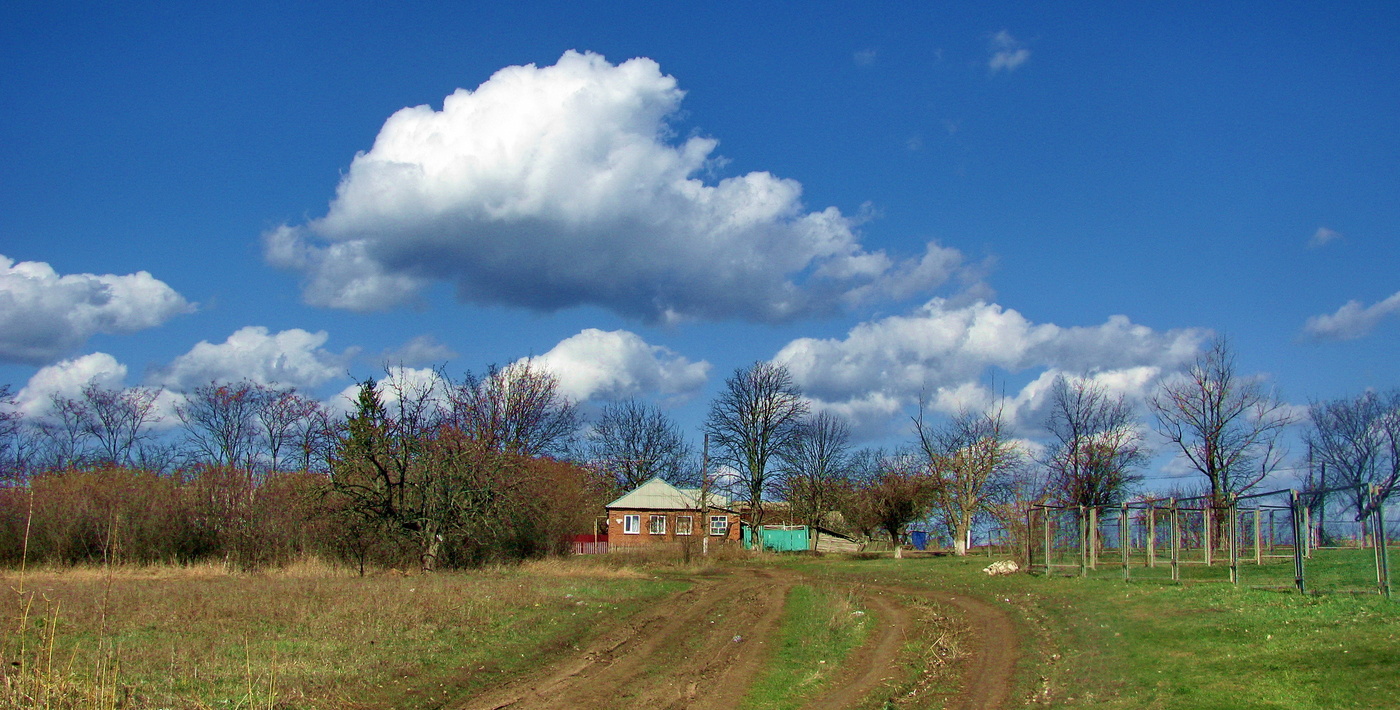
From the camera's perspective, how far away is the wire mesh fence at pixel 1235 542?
18.0m

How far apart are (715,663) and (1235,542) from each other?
1401 cm

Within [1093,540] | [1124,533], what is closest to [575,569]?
[1093,540]

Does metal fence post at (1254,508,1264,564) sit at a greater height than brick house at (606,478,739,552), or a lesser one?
greater

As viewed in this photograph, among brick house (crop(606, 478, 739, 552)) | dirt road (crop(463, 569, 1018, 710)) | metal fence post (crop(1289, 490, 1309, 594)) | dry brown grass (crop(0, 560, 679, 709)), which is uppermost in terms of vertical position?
metal fence post (crop(1289, 490, 1309, 594))

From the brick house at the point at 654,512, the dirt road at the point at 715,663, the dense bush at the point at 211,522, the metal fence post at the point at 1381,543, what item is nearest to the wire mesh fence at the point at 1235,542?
the metal fence post at the point at 1381,543

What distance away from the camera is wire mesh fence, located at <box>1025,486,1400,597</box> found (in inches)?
709

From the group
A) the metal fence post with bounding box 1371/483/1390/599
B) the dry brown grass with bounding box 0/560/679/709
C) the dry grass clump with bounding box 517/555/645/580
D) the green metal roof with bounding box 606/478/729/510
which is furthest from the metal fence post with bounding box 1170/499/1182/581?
the green metal roof with bounding box 606/478/729/510

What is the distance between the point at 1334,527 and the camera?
2225cm

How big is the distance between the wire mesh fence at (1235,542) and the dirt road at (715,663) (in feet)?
20.0

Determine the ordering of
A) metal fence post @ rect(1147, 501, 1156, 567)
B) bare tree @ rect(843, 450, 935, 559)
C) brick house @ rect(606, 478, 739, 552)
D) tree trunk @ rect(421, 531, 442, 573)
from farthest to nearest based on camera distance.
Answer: brick house @ rect(606, 478, 739, 552)
bare tree @ rect(843, 450, 935, 559)
tree trunk @ rect(421, 531, 442, 573)
metal fence post @ rect(1147, 501, 1156, 567)

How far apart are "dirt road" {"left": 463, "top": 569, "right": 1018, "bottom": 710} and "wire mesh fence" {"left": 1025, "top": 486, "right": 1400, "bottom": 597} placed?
6.11 meters

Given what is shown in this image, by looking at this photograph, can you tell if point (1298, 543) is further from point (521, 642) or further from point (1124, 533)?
point (521, 642)

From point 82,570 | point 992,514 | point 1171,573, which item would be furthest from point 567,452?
point 1171,573

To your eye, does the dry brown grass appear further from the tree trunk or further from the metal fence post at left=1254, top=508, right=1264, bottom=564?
the metal fence post at left=1254, top=508, right=1264, bottom=564
